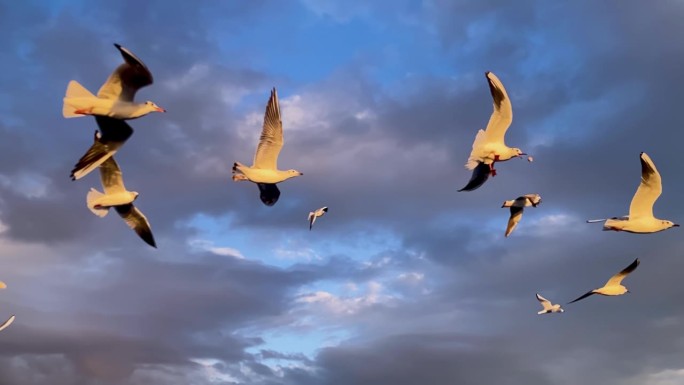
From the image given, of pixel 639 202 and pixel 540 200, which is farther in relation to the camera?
pixel 540 200

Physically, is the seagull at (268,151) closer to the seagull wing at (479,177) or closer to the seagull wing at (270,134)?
the seagull wing at (270,134)

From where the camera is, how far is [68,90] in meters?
25.5

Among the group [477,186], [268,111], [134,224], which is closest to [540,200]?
[477,186]

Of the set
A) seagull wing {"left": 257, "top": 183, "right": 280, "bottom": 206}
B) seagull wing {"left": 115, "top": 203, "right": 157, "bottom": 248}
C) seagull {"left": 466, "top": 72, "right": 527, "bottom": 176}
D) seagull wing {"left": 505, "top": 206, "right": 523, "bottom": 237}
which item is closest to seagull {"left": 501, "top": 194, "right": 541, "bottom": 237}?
seagull wing {"left": 505, "top": 206, "right": 523, "bottom": 237}

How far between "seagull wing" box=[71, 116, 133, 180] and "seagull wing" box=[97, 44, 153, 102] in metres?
0.85

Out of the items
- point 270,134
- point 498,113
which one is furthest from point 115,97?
point 498,113

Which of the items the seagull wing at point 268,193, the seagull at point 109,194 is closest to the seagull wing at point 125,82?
the seagull at point 109,194

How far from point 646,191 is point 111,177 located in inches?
Answer: 777

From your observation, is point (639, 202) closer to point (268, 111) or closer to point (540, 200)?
point (540, 200)

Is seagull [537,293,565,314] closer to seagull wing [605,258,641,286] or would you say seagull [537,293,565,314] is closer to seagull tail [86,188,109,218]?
seagull wing [605,258,641,286]

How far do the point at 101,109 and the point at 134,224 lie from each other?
22.6 ft

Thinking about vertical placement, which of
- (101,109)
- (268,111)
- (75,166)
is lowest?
(75,166)

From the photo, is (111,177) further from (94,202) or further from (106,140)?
(106,140)

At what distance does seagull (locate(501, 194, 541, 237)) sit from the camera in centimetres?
3384
